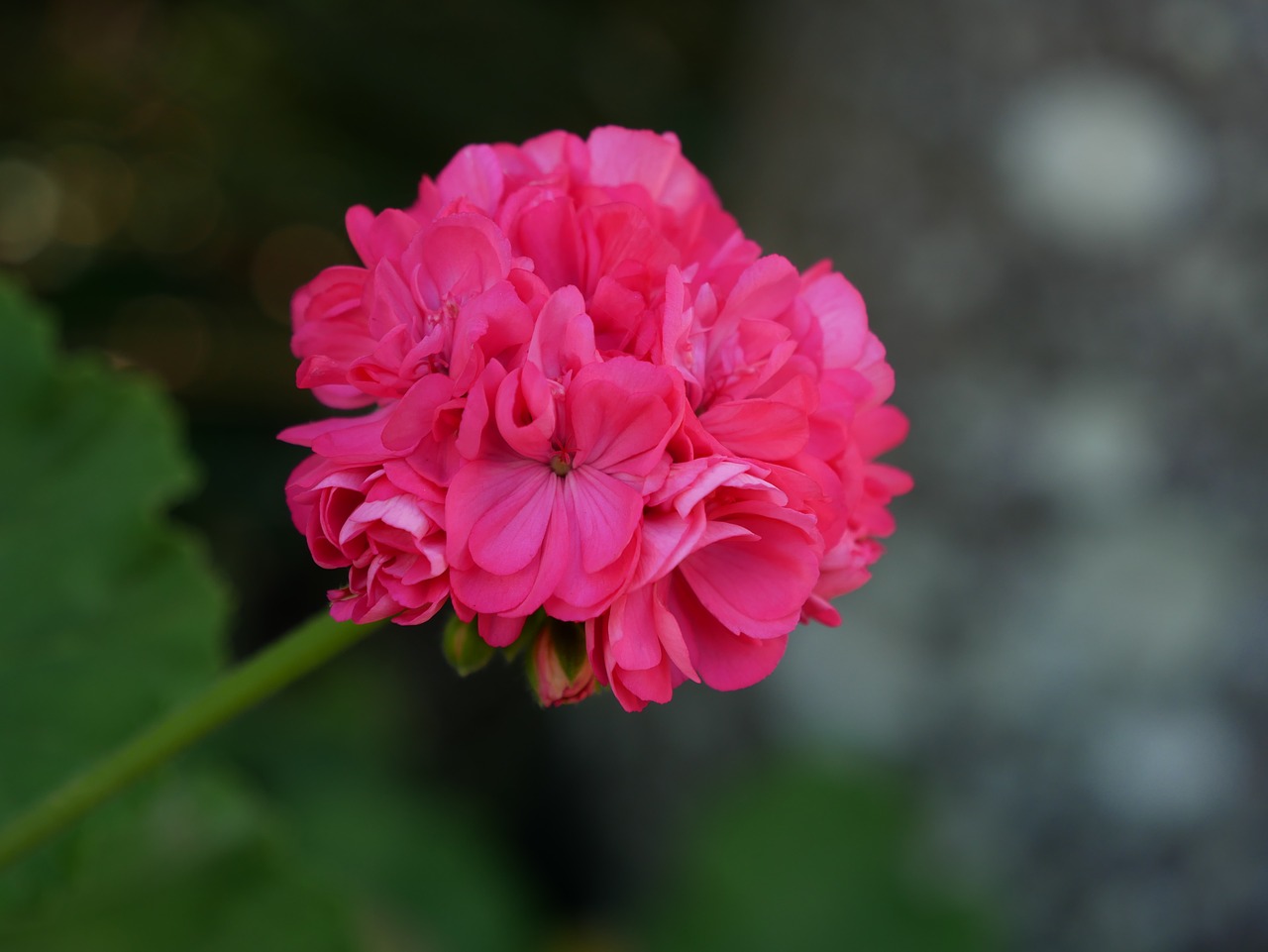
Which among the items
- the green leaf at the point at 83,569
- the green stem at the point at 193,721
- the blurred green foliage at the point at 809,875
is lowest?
the blurred green foliage at the point at 809,875

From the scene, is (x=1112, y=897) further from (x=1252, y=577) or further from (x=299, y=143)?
(x=299, y=143)

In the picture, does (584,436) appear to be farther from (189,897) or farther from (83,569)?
(189,897)

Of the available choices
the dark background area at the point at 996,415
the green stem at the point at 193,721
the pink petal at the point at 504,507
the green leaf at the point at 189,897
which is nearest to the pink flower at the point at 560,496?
the pink petal at the point at 504,507

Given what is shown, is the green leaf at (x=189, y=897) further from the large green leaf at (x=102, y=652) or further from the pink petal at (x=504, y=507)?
the pink petal at (x=504, y=507)

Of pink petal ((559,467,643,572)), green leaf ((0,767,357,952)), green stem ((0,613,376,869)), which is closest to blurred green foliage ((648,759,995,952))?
green leaf ((0,767,357,952))

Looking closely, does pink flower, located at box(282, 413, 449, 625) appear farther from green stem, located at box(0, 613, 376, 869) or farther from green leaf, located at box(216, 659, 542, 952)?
green leaf, located at box(216, 659, 542, 952)

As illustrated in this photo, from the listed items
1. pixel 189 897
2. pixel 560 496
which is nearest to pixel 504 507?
pixel 560 496
